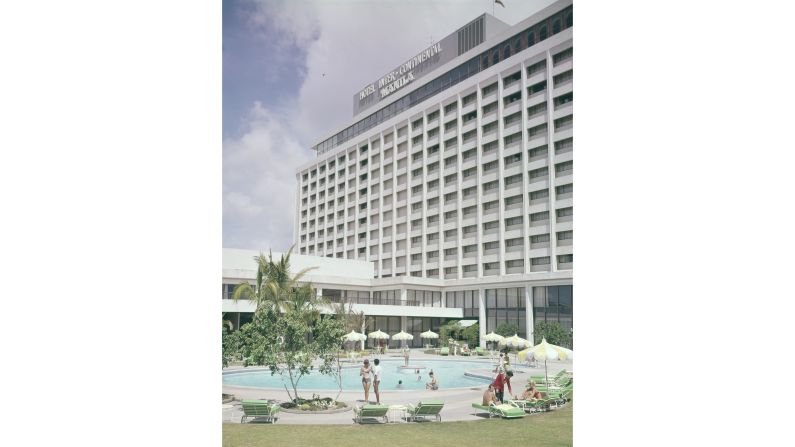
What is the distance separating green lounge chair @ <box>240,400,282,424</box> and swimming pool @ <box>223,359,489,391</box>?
4.19 meters

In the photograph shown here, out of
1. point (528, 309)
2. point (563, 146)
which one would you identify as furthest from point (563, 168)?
point (528, 309)

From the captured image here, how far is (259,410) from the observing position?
11141 mm

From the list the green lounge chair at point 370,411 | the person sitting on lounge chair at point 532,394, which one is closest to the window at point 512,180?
the person sitting on lounge chair at point 532,394

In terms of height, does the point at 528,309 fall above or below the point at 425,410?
above

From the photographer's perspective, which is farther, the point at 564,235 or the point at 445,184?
the point at 445,184

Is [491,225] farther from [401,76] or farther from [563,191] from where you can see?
[401,76]

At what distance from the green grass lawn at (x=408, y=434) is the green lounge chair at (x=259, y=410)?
28cm

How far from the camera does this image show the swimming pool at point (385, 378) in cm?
1781

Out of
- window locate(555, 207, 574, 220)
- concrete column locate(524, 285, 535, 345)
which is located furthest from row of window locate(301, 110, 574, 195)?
concrete column locate(524, 285, 535, 345)

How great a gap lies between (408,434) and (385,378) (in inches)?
441

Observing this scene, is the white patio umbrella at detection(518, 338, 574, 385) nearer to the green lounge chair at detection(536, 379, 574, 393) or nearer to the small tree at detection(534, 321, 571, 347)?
the green lounge chair at detection(536, 379, 574, 393)

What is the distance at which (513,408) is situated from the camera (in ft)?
Answer: 39.2
